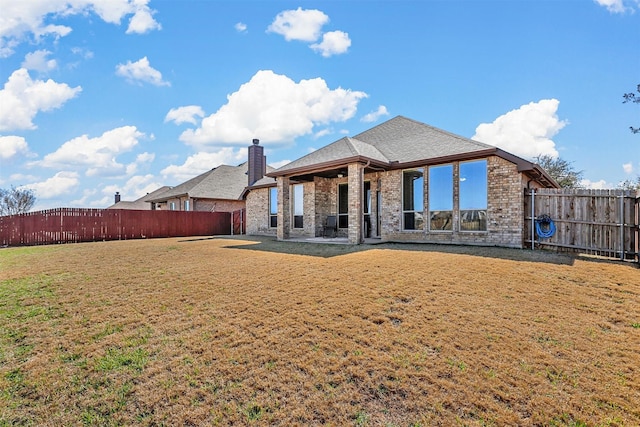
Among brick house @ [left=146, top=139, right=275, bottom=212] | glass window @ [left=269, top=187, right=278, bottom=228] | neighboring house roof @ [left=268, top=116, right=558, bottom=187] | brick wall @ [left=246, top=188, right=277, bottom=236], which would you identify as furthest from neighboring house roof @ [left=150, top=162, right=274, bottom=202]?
neighboring house roof @ [left=268, top=116, right=558, bottom=187]

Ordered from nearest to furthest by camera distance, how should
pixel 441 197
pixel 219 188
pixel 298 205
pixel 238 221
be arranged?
pixel 441 197, pixel 298 205, pixel 238 221, pixel 219 188

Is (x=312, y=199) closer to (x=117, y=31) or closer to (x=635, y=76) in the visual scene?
(x=117, y=31)

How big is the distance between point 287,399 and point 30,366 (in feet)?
8.67

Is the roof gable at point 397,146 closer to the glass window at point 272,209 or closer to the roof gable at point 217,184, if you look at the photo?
the glass window at point 272,209

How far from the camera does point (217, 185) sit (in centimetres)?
2398

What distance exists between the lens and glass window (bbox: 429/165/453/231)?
1006 centimetres

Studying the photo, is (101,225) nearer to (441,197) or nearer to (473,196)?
(441,197)

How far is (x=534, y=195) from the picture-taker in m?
8.78

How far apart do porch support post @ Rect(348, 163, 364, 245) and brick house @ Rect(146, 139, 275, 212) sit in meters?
9.99

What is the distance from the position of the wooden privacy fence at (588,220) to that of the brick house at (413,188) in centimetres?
48

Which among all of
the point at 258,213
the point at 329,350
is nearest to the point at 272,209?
the point at 258,213

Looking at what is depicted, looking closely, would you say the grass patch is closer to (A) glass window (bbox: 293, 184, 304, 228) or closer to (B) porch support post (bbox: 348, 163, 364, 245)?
(B) porch support post (bbox: 348, 163, 364, 245)

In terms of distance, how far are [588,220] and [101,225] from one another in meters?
20.6

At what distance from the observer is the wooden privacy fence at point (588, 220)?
711cm
